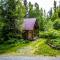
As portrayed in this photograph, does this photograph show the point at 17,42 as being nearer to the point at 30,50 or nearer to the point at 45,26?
the point at 30,50

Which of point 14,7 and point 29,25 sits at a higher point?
point 14,7

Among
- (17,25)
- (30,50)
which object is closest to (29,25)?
(17,25)

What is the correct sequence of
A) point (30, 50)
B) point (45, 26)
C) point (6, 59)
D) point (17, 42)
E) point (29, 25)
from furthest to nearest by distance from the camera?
point (45, 26) → point (29, 25) → point (17, 42) → point (30, 50) → point (6, 59)

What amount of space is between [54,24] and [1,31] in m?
31.5

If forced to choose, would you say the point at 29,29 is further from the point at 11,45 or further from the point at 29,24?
the point at 11,45

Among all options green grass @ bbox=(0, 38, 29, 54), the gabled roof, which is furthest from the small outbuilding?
green grass @ bbox=(0, 38, 29, 54)

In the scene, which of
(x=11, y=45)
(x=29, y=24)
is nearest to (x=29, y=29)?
(x=29, y=24)

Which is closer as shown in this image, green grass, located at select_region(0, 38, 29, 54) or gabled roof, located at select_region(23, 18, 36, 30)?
green grass, located at select_region(0, 38, 29, 54)

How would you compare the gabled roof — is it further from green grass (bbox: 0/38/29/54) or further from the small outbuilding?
green grass (bbox: 0/38/29/54)

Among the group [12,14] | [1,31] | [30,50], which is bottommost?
[30,50]

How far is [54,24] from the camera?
72.7 meters

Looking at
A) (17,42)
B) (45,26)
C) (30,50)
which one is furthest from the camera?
(45,26)

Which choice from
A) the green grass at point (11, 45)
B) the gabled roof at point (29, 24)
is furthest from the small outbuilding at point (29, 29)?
the green grass at point (11, 45)

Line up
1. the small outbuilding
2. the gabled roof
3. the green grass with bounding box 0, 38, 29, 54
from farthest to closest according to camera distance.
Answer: the gabled roof < the small outbuilding < the green grass with bounding box 0, 38, 29, 54
